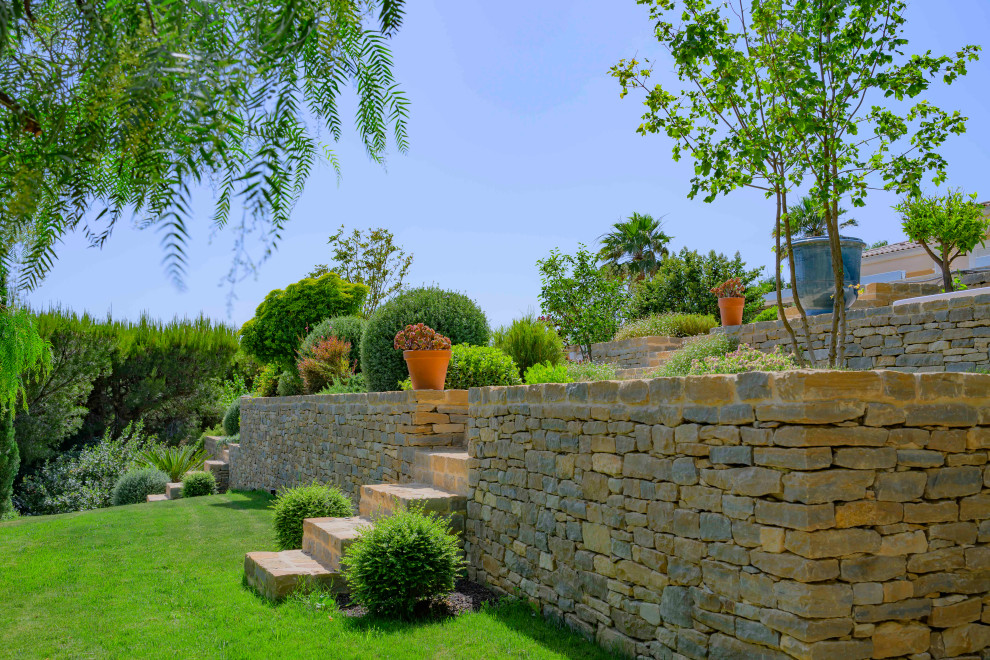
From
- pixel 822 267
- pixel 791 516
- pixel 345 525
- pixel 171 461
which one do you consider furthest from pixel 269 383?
pixel 791 516

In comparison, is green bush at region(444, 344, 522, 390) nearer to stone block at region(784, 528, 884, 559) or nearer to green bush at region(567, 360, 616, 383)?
green bush at region(567, 360, 616, 383)

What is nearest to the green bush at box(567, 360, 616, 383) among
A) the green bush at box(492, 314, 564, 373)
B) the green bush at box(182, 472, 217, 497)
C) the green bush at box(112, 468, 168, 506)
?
the green bush at box(492, 314, 564, 373)

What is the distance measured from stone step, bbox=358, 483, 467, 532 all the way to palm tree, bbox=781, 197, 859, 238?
155 inches

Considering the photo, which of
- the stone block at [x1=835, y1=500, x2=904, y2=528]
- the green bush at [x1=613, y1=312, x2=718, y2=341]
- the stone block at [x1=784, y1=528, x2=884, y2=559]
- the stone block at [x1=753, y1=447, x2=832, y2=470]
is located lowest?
the stone block at [x1=784, y1=528, x2=884, y2=559]

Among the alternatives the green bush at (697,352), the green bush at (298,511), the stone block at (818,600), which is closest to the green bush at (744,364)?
the green bush at (697,352)

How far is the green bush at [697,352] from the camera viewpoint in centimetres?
849

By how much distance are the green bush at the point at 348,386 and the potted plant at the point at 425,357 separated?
2.96 meters

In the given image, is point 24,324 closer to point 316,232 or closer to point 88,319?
point 316,232

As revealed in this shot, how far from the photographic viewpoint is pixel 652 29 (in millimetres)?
6199

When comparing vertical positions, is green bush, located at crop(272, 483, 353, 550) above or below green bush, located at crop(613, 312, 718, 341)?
below

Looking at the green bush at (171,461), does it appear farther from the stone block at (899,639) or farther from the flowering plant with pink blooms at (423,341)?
the stone block at (899,639)

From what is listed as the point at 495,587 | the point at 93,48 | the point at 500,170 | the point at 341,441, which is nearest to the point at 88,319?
the point at 341,441

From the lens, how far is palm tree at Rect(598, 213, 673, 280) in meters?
25.1

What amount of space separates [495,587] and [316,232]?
4.81m
